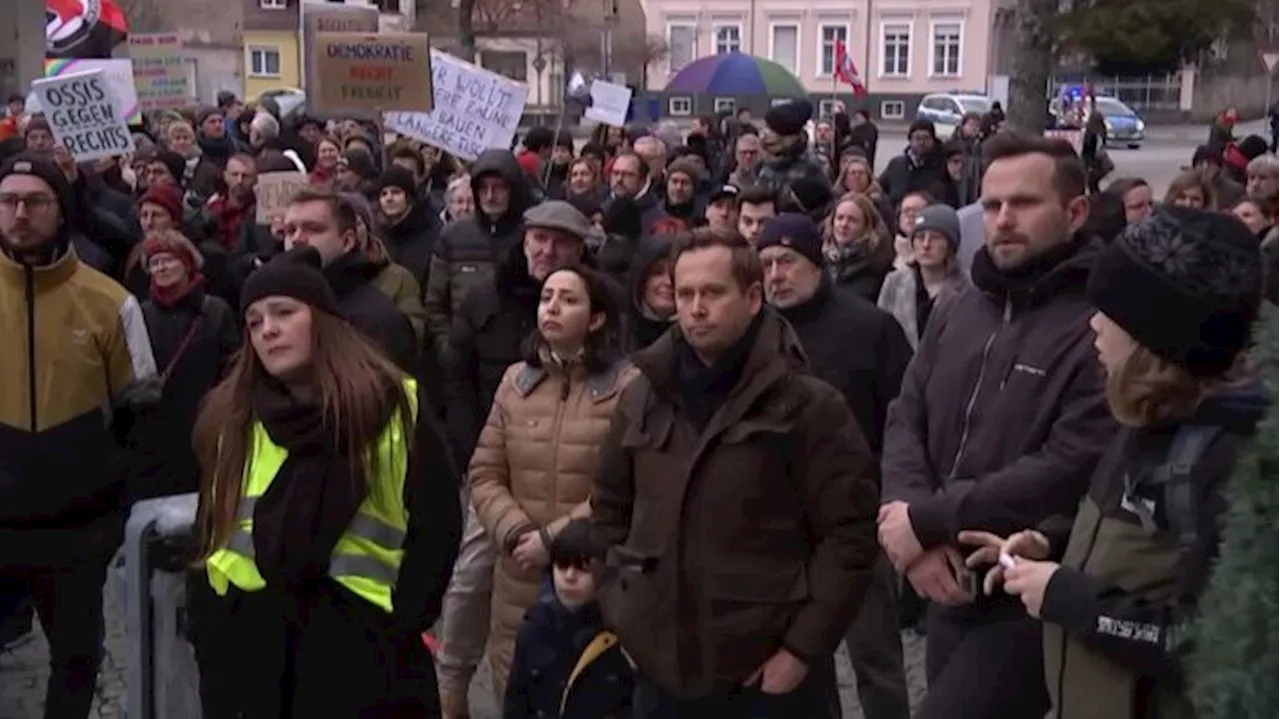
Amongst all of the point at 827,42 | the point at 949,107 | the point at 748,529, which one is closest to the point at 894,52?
the point at 827,42

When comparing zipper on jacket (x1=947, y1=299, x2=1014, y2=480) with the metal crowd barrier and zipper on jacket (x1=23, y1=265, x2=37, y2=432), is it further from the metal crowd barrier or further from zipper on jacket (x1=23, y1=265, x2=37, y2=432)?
zipper on jacket (x1=23, y1=265, x2=37, y2=432)

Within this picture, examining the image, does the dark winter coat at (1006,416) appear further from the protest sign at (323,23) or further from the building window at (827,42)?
the building window at (827,42)

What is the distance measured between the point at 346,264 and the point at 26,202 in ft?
3.84

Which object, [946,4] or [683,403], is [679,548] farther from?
[946,4]

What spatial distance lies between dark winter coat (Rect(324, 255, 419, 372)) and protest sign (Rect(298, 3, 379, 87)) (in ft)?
16.8

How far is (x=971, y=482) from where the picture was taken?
3766 millimetres

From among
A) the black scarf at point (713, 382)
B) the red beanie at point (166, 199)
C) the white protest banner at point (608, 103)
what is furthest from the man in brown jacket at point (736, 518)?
the white protest banner at point (608, 103)

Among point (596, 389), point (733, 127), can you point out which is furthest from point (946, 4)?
point (596, 389)

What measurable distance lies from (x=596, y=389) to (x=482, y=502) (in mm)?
503

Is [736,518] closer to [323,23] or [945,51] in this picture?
[323,23]

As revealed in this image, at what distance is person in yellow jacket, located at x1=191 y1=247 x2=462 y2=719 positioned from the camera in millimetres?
3723

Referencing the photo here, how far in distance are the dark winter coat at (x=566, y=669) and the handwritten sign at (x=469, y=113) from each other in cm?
729

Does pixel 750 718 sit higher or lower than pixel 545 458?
lower

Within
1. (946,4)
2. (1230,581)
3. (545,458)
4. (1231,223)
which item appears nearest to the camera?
(1230,581)
